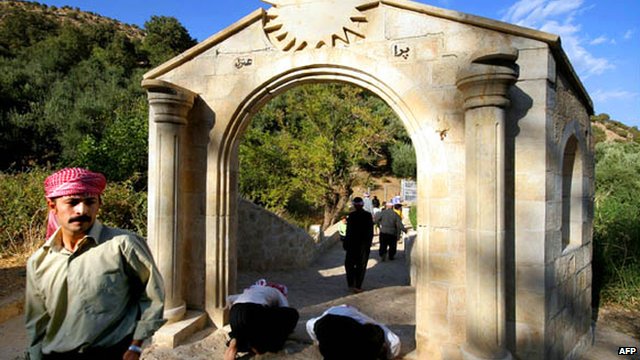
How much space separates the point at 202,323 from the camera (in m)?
4.16

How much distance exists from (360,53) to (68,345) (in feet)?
10.7

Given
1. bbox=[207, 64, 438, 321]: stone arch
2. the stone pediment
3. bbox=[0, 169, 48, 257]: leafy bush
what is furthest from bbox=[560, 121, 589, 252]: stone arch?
bbox=[0, 169, 48, 257]: leafy bush

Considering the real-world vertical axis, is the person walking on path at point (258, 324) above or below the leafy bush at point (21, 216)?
below

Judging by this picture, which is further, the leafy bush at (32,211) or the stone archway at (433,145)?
the leafy bush at (32,211)

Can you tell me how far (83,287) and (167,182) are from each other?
224cm

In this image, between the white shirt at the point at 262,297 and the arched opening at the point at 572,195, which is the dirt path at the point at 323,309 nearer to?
the white shirt at the point at 262,297

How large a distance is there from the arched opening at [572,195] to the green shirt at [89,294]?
172 inches

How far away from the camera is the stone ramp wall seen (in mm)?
8086

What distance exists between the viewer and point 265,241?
827 centimetres

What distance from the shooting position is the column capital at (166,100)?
12.7 ft

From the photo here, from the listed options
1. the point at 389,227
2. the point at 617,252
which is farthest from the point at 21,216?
the point at 617,252

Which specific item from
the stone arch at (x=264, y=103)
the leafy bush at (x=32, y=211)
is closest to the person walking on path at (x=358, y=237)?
the stone arch at (x=264, y=103)

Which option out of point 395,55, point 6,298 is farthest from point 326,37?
point 6,298

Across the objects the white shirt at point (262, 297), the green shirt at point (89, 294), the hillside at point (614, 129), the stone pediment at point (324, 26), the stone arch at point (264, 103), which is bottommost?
the white shirt at point (262, 297)
